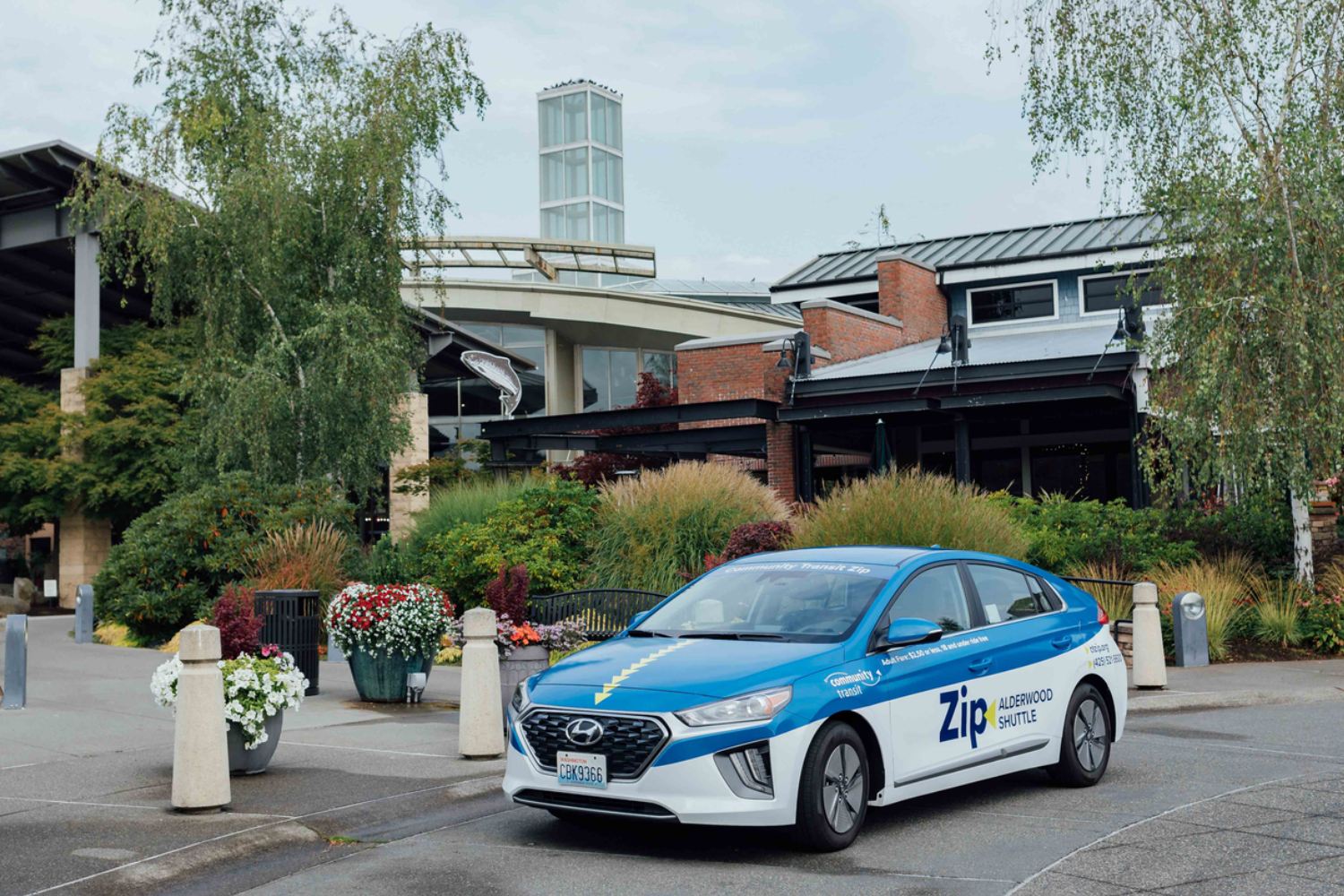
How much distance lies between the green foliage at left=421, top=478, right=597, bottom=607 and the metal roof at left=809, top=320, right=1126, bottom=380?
25.7ft

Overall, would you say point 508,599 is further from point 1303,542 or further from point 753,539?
point 1303,542

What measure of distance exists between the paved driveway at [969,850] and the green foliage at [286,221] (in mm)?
17621

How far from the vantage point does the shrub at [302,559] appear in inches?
800

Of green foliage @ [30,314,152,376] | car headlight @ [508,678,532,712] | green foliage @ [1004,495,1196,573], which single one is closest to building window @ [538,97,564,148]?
green foliage @ [30,314,152,376]

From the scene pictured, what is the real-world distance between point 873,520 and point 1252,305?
585 centimetres

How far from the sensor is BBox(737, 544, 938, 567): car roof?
874cm

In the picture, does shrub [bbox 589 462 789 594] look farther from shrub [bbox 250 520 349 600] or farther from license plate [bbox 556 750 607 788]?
license plate [bbox 556 750 607 788]

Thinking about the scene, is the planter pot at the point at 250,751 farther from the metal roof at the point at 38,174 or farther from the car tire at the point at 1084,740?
the metal roof at the point at 38,174

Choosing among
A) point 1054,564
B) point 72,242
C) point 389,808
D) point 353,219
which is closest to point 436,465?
point 353,219

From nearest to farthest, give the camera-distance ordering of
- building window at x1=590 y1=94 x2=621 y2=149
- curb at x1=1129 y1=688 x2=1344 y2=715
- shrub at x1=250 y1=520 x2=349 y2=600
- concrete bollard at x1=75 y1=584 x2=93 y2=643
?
curb at x1=1129 y1=688 x2=1344 y2=715 → shrub at x1=250 y1=520 x2=349 y2=600 → concrete bollard at x1=75 y1=584 x2=93 y2=643 → building window at x1=590 y1=94 x2=621 y2=149

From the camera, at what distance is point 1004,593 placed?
916 cm

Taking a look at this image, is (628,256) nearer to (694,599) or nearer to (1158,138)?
(1158,138)

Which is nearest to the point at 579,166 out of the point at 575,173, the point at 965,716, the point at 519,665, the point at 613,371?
the point at 575,173

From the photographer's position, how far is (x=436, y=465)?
107 feet
